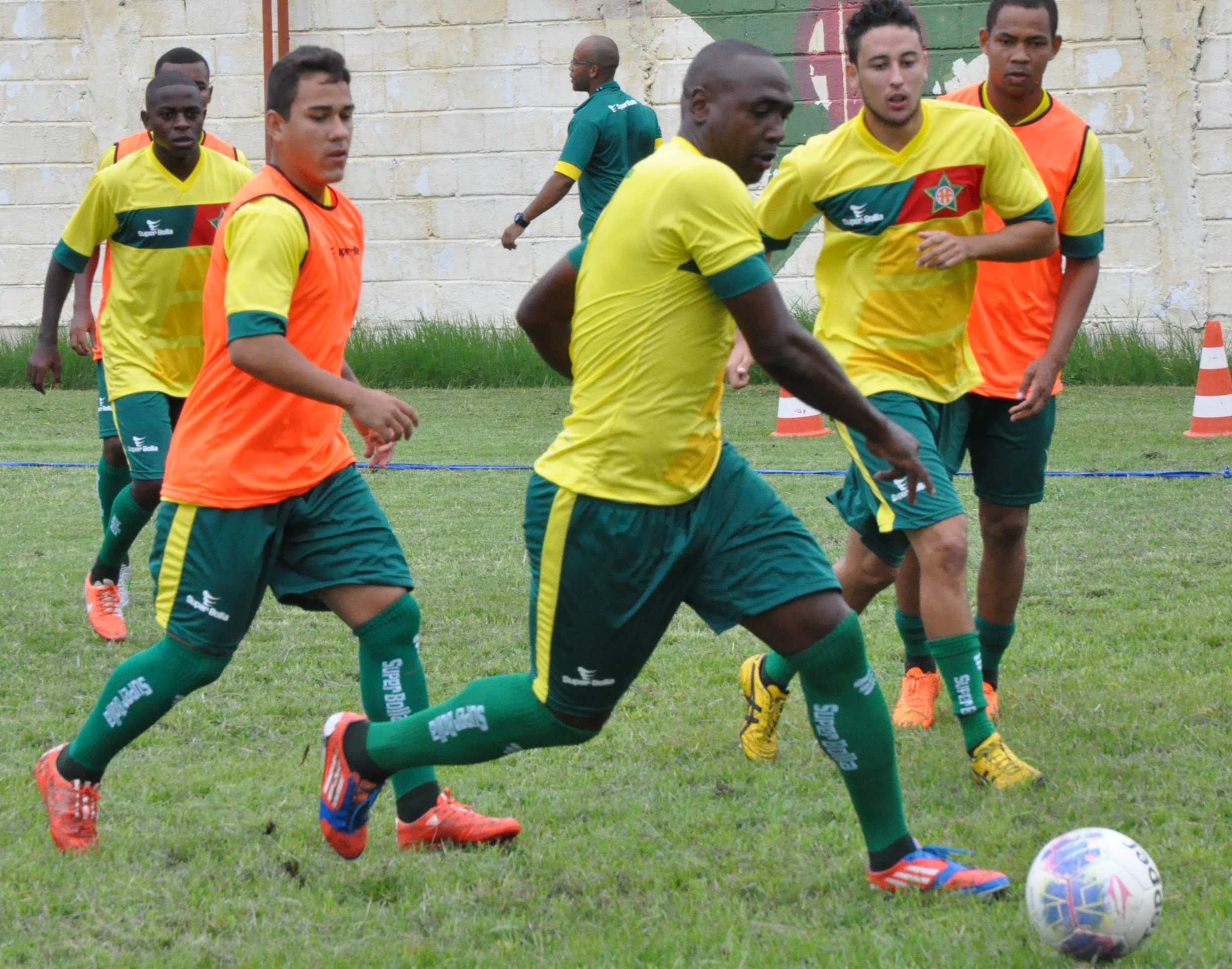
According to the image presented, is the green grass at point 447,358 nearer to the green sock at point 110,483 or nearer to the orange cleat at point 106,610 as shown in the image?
the green sock at point 110,483

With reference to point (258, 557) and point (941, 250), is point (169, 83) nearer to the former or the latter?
point (258, 557)

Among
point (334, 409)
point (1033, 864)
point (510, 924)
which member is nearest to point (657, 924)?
point (510, 924)

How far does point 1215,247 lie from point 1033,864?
11.2 m

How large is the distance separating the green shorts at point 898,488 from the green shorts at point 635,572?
846 millimetres

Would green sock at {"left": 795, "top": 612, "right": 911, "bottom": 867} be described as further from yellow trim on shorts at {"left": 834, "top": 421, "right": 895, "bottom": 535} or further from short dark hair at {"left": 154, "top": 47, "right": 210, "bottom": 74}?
short dark hair at {"left": 154, "top": 47, "right": 210, "bottom": 74}

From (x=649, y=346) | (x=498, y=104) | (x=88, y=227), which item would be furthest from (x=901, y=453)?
(x=498, y=104)

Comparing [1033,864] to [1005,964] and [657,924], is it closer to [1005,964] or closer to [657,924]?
[1005,964]

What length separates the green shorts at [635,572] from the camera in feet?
10.2

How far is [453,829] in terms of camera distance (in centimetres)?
368

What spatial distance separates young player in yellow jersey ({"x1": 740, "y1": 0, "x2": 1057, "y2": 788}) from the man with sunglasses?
617 centimetres

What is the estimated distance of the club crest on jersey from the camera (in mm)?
4207

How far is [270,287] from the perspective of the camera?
11.3 ft

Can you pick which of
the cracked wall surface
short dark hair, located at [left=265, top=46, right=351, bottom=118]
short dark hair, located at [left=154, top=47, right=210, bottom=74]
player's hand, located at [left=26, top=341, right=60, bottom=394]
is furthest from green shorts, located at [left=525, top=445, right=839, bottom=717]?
the cracked wall surface

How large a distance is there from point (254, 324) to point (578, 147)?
291 inches
